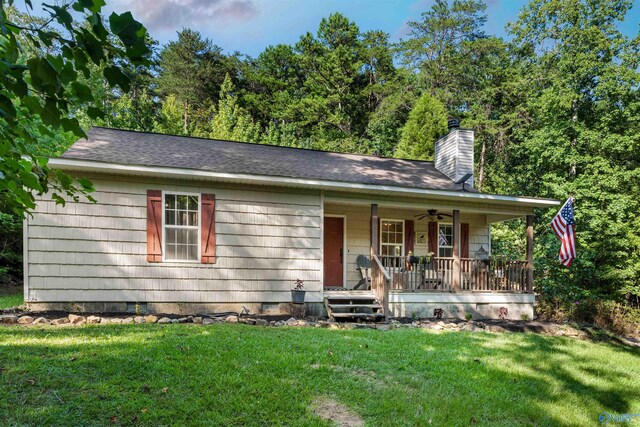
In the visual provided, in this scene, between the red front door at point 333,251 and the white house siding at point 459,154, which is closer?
the red front door at point 333,251

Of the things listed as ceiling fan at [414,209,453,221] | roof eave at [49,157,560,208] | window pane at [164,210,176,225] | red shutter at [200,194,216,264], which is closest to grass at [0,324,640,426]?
red shutter at [200,194,216,264]

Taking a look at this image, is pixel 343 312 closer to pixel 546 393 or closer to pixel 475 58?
pixel 546 393

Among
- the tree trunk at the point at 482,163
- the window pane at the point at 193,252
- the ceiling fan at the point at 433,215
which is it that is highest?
the tree trunk at the point at 482,163

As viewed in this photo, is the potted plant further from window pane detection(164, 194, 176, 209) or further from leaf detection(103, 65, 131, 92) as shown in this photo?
leaf detection(103, 65, 131, 92)

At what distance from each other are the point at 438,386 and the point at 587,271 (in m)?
13.2

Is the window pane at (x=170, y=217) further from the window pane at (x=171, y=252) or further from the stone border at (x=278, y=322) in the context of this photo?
the stone border at (x=278, y=322)

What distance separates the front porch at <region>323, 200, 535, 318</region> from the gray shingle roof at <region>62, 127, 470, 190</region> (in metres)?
0.99

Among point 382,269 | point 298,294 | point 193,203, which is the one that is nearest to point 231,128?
point 193,203

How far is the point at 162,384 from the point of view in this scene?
11.9ft

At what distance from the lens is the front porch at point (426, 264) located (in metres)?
9.17

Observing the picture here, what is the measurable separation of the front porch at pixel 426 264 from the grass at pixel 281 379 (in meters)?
3.13

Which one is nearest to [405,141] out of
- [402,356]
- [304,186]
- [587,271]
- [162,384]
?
[587,271]

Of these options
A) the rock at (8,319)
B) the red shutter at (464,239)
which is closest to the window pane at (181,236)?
the rock at (8,319)

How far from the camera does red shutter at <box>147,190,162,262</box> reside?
7.75m
